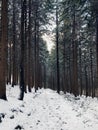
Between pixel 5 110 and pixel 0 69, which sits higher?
pixel 0 69

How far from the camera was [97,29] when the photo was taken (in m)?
20.7

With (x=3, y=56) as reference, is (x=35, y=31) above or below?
above

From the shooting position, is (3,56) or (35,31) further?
(35,31)

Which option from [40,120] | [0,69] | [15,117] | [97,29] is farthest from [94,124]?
[97,29]

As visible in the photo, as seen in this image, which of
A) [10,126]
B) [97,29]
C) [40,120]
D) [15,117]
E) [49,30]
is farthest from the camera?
[49,30]

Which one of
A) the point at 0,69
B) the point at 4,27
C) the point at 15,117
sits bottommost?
the point at 15,117

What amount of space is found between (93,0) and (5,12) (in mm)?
5646

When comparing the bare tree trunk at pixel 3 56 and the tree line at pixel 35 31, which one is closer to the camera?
the bare tree trunk at pixel 3 56

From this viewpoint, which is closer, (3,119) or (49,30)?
(3,119)

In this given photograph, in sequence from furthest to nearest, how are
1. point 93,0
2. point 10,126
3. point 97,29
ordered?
point 97,29 < point 93,0 < point 10,126

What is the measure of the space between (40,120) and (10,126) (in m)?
2.70

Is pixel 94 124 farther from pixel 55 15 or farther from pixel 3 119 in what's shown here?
pixel 55 15

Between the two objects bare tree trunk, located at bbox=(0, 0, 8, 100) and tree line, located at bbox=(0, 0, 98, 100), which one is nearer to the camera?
bare tree trunk, located at bbox=(0, 0, 8, 100)

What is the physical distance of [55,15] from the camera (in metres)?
37.4
